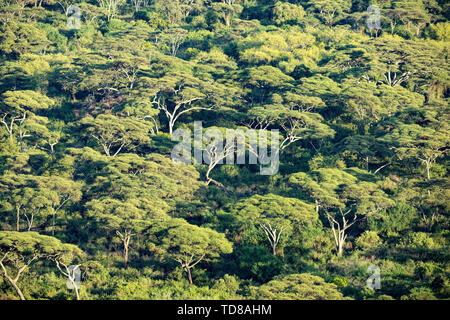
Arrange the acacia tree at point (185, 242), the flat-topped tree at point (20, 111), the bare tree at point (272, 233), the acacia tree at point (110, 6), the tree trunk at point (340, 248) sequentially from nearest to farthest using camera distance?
the acacia tree at point (185, 242) → the bare tree at point (272, 233) → the tree trunk at point (340, 248) → the flat-topped tree at point (20, 111) → the acacia tree at point (110, 6)

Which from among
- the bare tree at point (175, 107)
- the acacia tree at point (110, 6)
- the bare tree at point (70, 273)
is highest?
the acacia tree at point (110, 6)

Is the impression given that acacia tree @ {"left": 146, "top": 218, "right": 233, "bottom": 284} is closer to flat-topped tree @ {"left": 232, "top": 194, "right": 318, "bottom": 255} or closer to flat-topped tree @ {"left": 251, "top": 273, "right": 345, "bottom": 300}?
flat-topped tree @ {"left": 232, "top": 194, "right": 318, "bottom": 255}

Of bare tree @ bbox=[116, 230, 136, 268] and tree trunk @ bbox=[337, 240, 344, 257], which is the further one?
tree trunk @ bbox=[337, 240, 344, 257]

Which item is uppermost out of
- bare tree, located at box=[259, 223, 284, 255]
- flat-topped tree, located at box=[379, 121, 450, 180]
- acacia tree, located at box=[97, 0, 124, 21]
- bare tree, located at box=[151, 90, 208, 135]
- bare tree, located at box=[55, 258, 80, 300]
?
acacia tree, located at box=[97, 0, 124, 21]

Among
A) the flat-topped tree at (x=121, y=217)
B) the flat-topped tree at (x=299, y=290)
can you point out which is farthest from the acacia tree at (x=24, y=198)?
the flat-topped tree at (x=299, y=290)

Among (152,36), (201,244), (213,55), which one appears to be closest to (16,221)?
(201,244)

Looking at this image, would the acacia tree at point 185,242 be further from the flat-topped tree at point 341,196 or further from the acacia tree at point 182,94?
the acacia tree at point 182,94

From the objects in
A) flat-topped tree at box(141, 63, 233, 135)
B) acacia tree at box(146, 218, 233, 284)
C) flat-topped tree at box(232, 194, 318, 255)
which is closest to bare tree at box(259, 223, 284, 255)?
flat-topped tree at box(232, 194, 318, 255)
